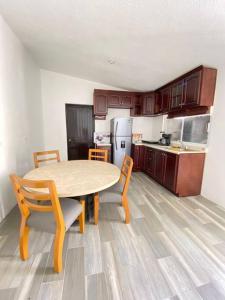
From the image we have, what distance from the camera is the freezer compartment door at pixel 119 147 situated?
3.88 meters

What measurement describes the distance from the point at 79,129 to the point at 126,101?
5.21 ft

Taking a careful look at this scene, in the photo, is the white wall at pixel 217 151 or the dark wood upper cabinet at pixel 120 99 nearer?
the white wall at pixel 217 151

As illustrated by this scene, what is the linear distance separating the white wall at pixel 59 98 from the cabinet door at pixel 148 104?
110 centimetres

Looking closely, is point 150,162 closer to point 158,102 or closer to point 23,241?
point 158,102

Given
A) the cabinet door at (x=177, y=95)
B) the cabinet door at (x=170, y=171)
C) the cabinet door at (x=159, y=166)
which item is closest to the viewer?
the cabinet door at (x=170, y=171)

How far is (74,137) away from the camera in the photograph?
4.12 metres

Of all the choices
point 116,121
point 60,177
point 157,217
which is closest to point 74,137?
point 116,121

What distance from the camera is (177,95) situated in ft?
9.61

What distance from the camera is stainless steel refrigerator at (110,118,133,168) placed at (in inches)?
149

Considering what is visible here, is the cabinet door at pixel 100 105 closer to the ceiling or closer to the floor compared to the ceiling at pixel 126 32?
closer to the floor

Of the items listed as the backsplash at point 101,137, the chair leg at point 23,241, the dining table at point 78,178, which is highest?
the backsplash at point 101,137

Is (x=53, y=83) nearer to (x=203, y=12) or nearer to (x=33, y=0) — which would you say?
(x=33, y=0)

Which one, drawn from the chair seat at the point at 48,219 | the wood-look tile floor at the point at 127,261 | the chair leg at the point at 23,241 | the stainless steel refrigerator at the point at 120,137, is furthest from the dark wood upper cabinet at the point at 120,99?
the chair leg at the point at 23,241

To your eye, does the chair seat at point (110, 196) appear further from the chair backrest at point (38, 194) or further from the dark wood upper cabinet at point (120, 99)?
the dark wood upper cabinet at point (120, 99)
